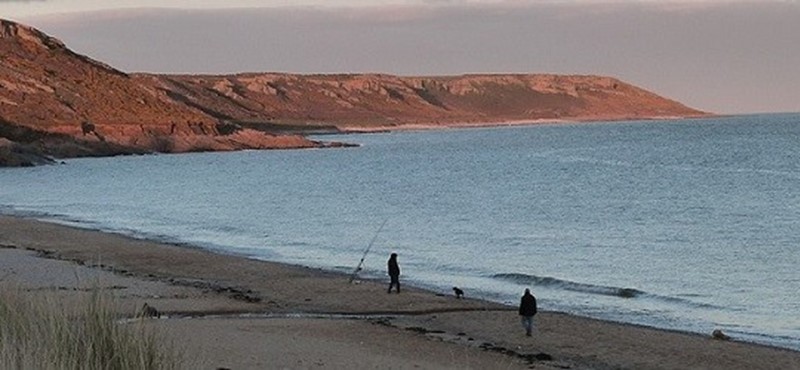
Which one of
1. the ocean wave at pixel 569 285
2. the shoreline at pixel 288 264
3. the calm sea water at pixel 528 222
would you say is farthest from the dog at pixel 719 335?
the ocean wave at pixel 569 285

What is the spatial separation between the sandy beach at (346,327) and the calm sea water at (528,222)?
1.99 metres

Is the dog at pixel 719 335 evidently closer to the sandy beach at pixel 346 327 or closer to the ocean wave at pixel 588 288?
the sandy beach at pixel 346 327

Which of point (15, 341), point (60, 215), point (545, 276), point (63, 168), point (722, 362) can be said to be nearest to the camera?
point (15, 341)

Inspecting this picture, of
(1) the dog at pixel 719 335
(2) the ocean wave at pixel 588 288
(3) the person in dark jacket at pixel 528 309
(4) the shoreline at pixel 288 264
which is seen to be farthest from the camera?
(2) the ocean wave at pixel 588 288

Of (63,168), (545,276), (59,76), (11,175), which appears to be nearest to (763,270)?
(545,276)

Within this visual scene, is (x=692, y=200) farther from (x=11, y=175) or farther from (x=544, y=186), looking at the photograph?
(x=11, y=175)

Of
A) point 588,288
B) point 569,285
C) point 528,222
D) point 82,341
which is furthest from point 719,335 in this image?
point 528,222

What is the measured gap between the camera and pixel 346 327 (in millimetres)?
17125

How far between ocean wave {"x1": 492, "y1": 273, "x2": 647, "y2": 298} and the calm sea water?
0.04 meters

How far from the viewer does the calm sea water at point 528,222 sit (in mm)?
23344

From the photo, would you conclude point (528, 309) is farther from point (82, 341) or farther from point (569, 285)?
point (82, 341)

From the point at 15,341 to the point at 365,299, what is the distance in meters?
14.0

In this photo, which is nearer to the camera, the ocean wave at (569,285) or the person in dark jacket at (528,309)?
the person in dark jacket at (528,309)

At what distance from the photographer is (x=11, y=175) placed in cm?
8812
